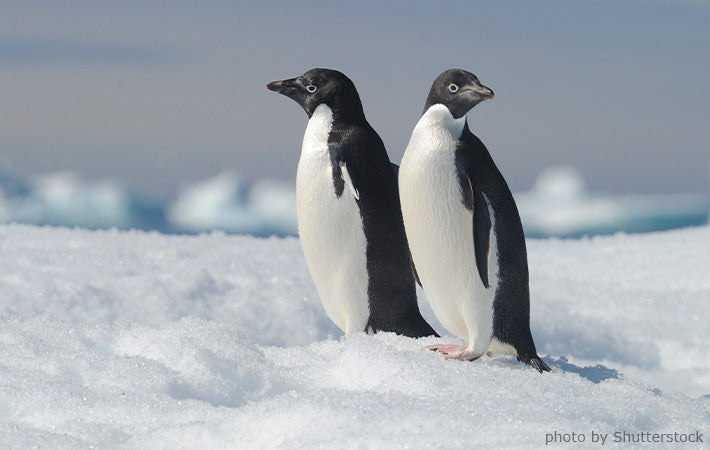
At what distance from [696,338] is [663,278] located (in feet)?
4.11

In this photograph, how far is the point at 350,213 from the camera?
11.3 feet

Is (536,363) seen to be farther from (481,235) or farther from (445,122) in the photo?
(445,122)

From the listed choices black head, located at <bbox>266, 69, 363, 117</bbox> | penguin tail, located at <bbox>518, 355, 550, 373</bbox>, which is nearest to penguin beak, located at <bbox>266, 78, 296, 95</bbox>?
black head, located at <bbox>266, 69, 363, 117</bbox>

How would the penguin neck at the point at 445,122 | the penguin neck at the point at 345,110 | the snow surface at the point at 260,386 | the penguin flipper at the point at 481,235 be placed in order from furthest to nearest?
the penguin neck at the point at 345,110 < the penguin neck at the point at 445,122 < the penguin flipper at the point at 481,235 < the snow surface at the point at 260,386

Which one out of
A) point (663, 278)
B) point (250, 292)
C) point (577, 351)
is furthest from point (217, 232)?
point (663, 278)

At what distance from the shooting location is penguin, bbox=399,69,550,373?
3.11 meters

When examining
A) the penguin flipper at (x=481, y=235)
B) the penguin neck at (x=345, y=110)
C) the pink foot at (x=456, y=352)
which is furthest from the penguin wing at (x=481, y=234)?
the penguin neck at (x=345, y=110)

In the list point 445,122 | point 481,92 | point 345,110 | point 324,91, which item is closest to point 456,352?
point 445,122

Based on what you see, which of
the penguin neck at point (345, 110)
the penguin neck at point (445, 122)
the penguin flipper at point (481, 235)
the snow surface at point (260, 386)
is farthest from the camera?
the penguin neck at point (345, 110)

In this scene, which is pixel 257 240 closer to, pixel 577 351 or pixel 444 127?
pixel 577 351

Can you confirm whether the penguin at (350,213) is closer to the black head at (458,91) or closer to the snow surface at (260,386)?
the snow surface at (260,386)

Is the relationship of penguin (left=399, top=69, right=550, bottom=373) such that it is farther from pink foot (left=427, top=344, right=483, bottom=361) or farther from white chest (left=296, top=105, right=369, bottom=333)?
white chest (left=296, top=105, right=369, bottom=333)

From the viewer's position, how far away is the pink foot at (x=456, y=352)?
121 inches

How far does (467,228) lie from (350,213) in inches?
21.9
